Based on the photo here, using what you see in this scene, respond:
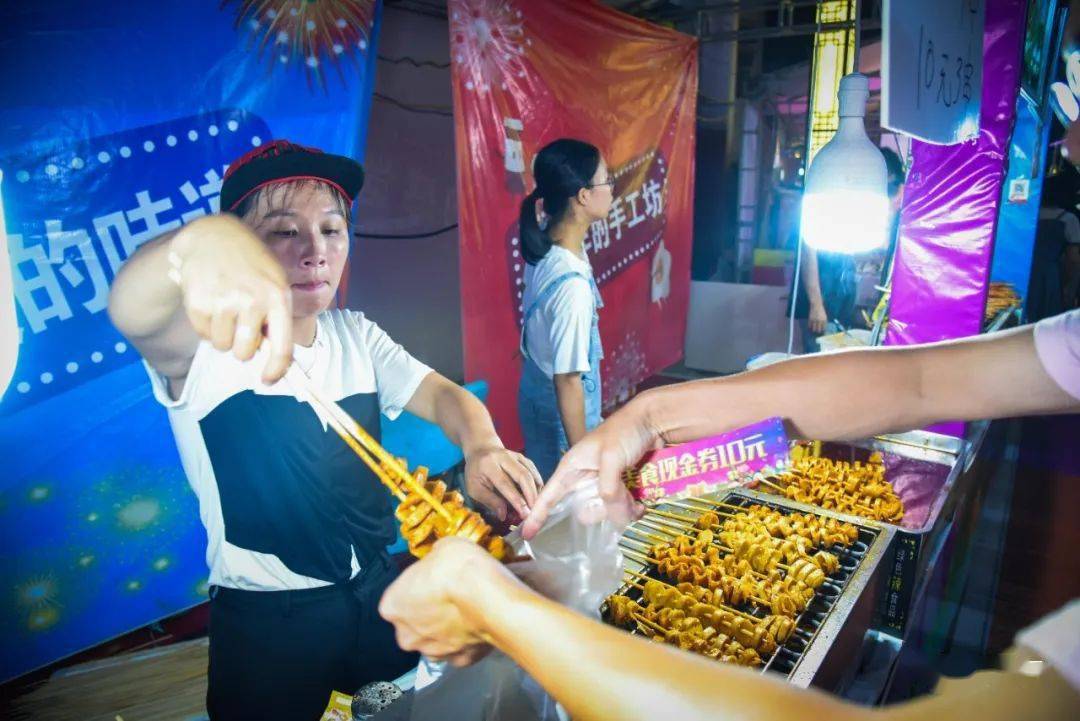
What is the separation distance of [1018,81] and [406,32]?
405cm

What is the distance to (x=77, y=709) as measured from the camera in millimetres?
2398

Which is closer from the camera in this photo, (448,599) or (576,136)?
(448,599)

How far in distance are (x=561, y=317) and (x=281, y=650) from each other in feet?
7.56

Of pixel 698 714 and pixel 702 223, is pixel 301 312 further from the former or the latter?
pixel 702 223

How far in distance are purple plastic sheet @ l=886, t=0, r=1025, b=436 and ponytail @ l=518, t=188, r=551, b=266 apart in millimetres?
2239

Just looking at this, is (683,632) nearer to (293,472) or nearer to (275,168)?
(293,472)

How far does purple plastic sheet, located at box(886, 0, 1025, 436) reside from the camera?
3.57 metres

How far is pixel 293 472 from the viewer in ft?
8.07

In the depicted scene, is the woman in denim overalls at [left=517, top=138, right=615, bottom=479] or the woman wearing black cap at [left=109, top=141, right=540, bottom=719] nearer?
the woman wearing black cap at [left=109, top=141, right=540, bottom=719]

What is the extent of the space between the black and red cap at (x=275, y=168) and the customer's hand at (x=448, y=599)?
5.52 feet

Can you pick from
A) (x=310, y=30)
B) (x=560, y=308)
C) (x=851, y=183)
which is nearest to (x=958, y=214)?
(x=851, y=183)

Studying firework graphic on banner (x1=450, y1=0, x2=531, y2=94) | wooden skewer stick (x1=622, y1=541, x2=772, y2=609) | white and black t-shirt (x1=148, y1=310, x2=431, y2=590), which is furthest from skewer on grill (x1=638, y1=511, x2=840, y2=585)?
firework graphic on banner (x1=450, y1=0, x2=531, y2=94)

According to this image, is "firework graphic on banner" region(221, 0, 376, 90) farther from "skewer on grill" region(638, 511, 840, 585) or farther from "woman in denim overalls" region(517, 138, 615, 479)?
"skewer on grill" region(638, 511, 840, 585)

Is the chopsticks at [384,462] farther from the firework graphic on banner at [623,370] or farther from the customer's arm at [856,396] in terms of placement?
the firework graphic on banner at [623,370]
